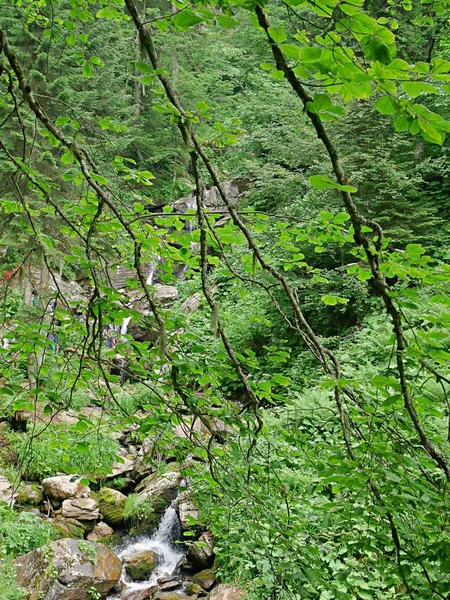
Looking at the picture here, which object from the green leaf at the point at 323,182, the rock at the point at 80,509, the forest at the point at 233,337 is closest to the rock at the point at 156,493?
the forest at the point at 233,337

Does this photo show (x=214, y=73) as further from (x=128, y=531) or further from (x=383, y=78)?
(x=383, y=78)

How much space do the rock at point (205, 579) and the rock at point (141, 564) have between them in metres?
0.85

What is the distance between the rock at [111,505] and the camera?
7.46 metres

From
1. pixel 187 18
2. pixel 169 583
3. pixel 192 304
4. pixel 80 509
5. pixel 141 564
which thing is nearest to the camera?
pixel 187 18

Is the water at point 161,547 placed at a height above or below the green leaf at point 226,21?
below

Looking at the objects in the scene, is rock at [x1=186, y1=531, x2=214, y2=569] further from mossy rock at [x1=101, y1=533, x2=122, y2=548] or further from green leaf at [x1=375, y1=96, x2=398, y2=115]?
green leaf at [x1=375, y1=96, x2=398, y2=115]

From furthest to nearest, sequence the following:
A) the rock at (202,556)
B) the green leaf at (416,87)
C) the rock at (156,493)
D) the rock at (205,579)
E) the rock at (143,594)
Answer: the rock at (156,493) → the rock at (202,556) → the rock at (143,594) → the rock at (205,579) → the green leaf at (416,87)

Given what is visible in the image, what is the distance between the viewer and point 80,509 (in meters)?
7.29

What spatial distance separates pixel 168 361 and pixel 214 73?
22570 millimetres

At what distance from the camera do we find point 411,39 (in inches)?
447

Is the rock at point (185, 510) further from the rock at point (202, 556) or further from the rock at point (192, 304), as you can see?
the rock at point (192, 304)

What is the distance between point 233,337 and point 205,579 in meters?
6.05

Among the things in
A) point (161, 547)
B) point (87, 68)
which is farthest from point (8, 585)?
point (87, 68)

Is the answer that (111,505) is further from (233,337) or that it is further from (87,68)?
(87,68)
